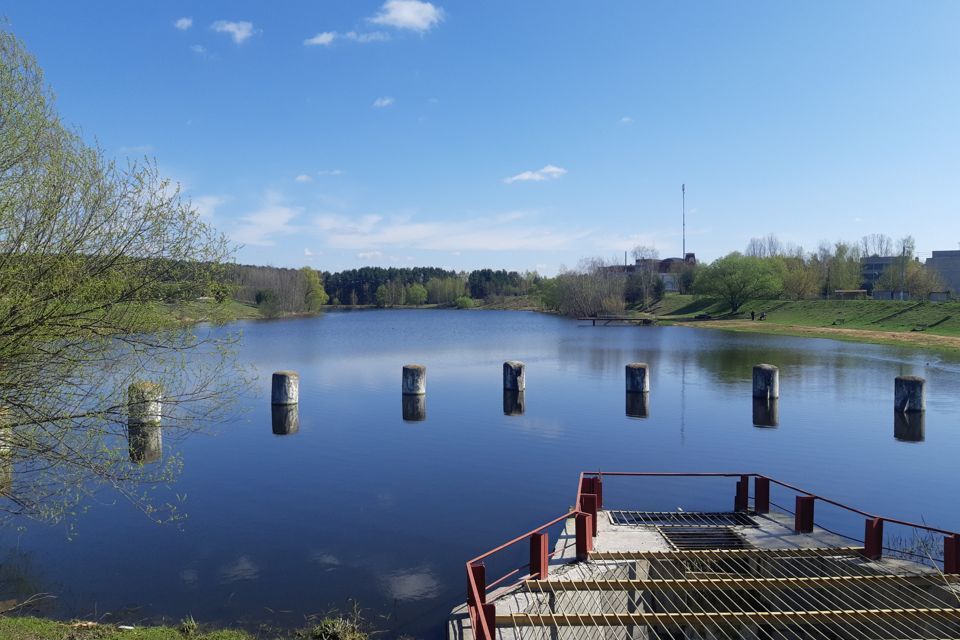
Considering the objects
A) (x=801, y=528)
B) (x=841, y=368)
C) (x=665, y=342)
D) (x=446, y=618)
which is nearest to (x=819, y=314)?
(x=665, y=342)

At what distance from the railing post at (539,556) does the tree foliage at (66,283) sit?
20.6ft

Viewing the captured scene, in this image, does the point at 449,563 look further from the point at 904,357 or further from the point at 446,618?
the point at 904,357

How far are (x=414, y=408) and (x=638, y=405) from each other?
366 inches

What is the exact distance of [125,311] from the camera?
365 inches

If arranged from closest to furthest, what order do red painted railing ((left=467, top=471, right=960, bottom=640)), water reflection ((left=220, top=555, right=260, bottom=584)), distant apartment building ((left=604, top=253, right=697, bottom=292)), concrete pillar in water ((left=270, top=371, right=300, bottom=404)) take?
red painted railing ((left=467, top=471, right=960, bottom=640)) → water reflection ((left=220, top=555, right=260, bottom=584)) → concrete pillar in water ((left=270, top=371, right=300, bottom=404)) → distant apartment building ((left=604, top=253, right=697, bottom=292))

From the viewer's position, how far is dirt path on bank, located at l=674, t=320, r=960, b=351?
168 feet

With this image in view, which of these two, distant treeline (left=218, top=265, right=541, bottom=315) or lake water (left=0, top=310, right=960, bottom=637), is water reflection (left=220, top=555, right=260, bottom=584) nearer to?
lake water (left=0, top=310, right=960, bottom=637)

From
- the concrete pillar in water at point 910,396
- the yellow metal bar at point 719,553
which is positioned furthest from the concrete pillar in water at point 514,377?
the yellow metal bar at point 719,553

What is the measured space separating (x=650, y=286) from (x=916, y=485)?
352 feet

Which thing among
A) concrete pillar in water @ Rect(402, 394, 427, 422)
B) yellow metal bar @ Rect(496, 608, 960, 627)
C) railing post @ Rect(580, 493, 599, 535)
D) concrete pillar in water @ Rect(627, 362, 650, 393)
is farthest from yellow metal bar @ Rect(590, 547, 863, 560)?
concrete pillar in water @ Rect(627, 362, 650, 393)

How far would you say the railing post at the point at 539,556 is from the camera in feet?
30.3

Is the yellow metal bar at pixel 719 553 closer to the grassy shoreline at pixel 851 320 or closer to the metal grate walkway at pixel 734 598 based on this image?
the metal grate walkway at pixel 734 598

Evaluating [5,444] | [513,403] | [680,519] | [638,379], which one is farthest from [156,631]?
[638,379]

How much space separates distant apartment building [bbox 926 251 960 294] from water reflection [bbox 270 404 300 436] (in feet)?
468
